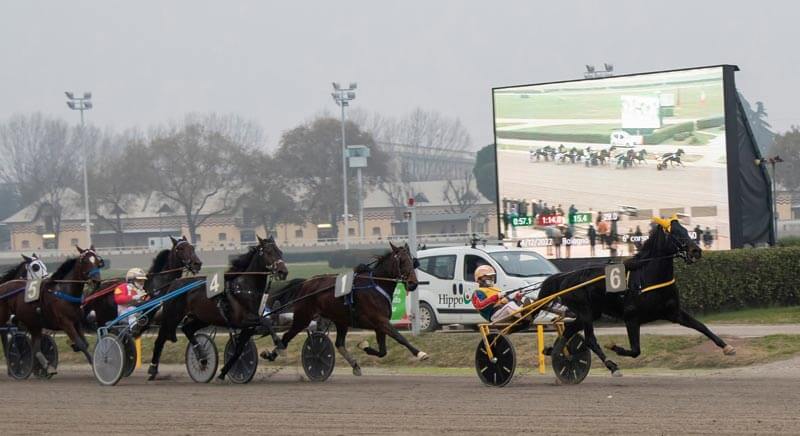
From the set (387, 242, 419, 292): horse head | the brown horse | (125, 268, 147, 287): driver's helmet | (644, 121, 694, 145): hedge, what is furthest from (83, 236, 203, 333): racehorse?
(644, 121, 694, 145): hedge

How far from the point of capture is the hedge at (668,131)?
86.8 feet

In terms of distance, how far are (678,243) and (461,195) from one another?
57.5 meters

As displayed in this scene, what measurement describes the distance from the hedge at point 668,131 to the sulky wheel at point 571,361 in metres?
13.5

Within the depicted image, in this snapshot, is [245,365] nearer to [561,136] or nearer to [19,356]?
[19,356]

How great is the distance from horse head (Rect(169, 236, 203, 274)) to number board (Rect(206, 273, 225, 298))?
0.95m

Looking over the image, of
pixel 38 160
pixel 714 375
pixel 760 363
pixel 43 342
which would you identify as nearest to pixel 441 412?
pixel 714 375

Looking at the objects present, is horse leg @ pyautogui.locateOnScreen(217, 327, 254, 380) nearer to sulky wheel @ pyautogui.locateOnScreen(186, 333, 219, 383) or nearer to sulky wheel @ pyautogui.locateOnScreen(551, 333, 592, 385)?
sulky wheel @ pyautogui.locateOnScreen(186, 333, 219, 383)

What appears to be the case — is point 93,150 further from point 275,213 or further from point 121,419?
point 121,419

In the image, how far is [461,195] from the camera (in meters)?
70.8

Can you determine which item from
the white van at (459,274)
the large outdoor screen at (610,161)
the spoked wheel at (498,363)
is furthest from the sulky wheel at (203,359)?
the large outdoor screen at (610,161)

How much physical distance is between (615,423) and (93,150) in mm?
76794

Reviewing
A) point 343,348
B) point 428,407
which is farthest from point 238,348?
point 428,407

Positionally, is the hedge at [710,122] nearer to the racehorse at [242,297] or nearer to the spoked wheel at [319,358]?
the spoked wheel at [319,358]

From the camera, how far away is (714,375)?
14.8 metres
